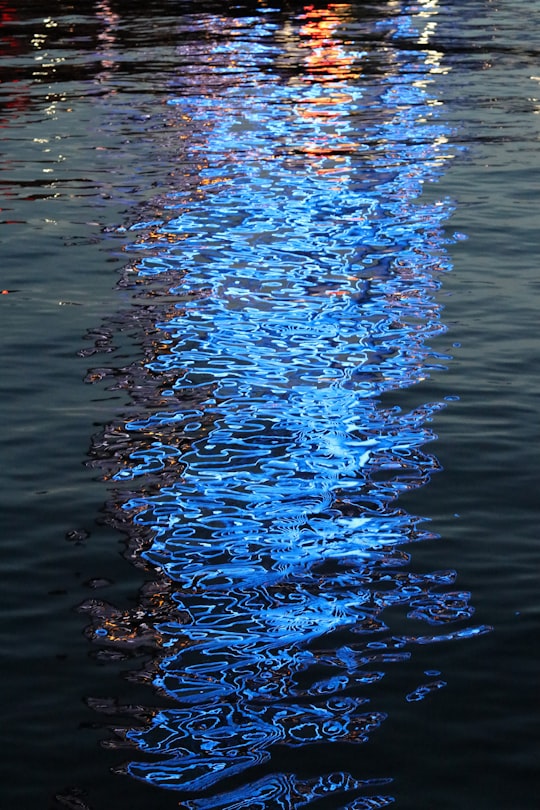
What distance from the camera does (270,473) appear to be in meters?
8.85

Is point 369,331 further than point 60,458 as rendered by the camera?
Yes

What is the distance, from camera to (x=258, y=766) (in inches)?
219

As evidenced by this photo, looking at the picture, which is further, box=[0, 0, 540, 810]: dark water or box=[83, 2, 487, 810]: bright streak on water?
box=[83, 2, 487, 810]: bright streak on water

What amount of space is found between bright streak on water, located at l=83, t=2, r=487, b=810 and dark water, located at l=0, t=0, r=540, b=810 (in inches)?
1.0

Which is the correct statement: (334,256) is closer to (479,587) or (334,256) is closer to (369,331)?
(369,331)

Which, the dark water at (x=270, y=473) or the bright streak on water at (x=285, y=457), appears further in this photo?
the bright streak on water at (x=285, y=457)

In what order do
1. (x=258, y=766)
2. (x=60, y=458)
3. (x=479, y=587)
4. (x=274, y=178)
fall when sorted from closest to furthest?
(x=258, y=766), (x=479, y=587), (x=60, y=458), (x=274, y=178)

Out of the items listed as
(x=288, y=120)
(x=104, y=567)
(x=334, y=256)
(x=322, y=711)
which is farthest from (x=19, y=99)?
(x=322, y=711)

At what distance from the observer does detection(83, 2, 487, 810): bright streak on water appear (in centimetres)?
602

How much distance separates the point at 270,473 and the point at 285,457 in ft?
0.95

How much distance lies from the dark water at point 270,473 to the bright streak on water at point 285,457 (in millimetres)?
24

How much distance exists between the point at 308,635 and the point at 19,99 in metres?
20.8

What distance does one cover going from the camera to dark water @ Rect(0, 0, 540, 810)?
5.77m

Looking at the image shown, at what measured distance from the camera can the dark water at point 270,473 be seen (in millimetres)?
5770
